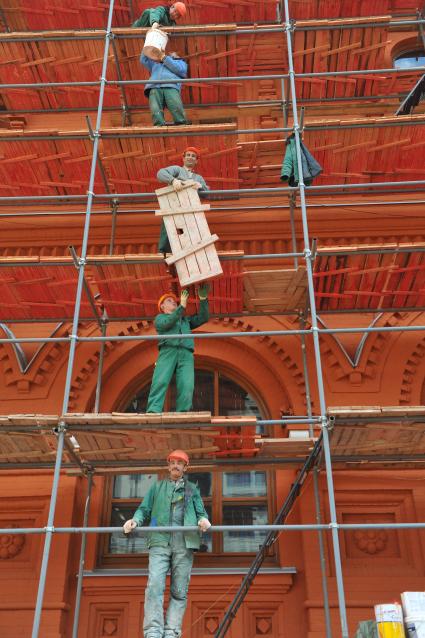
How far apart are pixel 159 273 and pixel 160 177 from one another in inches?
40.1

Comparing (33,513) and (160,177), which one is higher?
(160,177)

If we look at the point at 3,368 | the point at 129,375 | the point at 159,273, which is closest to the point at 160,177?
the point at 159,273

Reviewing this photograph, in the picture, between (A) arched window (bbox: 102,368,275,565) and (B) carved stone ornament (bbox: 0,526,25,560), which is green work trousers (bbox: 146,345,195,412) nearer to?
(A) arched window (bbox: 102,368,275,565)

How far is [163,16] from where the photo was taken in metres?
8.98

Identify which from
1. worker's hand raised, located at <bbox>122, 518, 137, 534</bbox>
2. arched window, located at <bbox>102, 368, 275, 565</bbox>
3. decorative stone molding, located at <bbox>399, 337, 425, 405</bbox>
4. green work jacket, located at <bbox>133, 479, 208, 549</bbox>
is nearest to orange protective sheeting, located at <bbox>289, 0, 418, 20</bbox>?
decorative stone molding, located at <bbox>399, 337, 425, 405</bbox>

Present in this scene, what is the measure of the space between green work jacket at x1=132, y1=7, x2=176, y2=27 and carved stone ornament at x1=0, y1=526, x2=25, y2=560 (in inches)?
256

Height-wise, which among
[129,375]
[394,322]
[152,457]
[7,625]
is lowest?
[7,625]

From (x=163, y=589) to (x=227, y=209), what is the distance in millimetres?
4675

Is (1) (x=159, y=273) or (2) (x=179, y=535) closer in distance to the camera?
(2) (x=179, y=535)

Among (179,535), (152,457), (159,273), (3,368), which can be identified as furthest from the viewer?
(3,368)

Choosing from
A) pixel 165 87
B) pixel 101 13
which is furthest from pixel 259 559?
pixel 101 13

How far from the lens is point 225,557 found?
761cm

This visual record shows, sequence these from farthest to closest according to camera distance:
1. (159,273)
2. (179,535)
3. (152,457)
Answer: (159,273) → (152,457) → (179,535)

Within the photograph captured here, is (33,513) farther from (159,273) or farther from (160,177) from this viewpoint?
(160,177)
